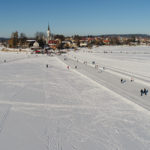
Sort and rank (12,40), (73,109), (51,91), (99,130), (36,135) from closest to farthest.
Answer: (36,135), (99,130), (73,109), (51,91), (12,40)

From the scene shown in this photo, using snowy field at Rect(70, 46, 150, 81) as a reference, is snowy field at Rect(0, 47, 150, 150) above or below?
below

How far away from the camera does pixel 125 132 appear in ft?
24.7

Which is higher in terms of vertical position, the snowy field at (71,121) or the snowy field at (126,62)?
the snowy field at (126,62)

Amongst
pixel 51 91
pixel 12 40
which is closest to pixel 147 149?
pixel 51 91

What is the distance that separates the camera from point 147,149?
20.9 ft

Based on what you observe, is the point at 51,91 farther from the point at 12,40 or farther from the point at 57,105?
the point at 12,40

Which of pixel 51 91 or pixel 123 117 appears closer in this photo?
pixel 123 117

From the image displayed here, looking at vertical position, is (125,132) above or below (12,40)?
below

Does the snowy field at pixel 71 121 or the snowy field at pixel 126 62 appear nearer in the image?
the snowy field at pixel 71 121

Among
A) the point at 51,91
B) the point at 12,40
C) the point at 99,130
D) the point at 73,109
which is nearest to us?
the point at 99,130

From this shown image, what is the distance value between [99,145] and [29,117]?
157 inches

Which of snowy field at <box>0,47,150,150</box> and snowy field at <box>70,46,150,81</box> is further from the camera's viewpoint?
snowy field at <box>70,46,150,81</box>

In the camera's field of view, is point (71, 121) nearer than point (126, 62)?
Yes

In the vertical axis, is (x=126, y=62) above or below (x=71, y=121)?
above
